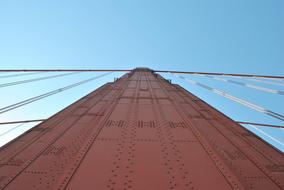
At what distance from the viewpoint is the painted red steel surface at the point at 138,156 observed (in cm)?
375

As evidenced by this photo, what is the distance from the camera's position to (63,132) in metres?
6.05

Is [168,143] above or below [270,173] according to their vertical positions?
above

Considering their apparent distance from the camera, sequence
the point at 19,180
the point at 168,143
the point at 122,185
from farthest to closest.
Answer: the point at 168,143
the point at 19,180
the point at 122,185

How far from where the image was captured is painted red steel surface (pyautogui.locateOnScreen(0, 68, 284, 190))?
12.3 feet

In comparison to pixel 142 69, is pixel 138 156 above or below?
below

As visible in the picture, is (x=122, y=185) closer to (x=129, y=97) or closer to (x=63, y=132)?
(x=63, y=132)

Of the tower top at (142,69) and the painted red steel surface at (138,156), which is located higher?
the tower top at (142,69)

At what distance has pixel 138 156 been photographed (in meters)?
4.36

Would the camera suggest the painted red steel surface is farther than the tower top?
No

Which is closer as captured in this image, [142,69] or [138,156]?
[138,156]

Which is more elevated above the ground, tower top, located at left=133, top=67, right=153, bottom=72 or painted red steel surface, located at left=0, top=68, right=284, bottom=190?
tower top, located at left=133, top=67, right=153, bottom=72

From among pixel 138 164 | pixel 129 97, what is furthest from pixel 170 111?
pixel 138 164

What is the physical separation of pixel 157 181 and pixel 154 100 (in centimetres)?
525

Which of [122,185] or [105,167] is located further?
[105,167]
